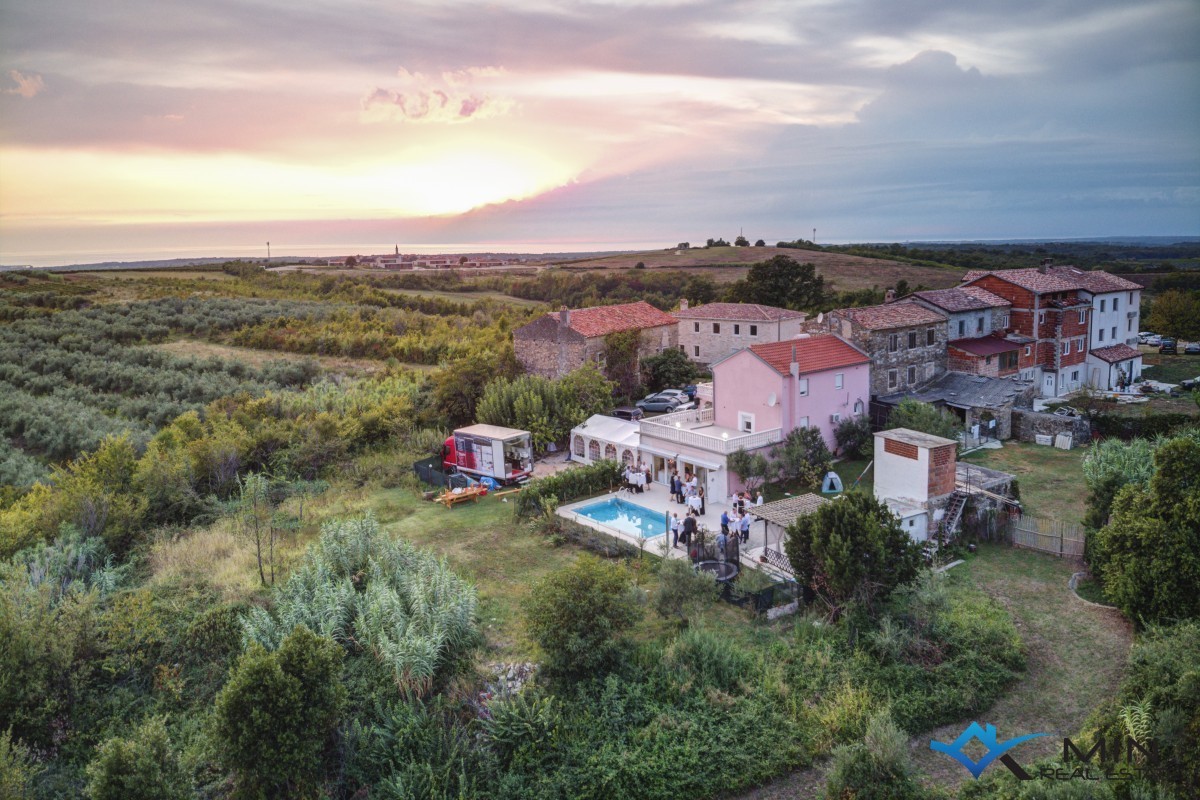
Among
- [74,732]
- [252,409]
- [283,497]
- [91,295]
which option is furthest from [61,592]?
[91,295]

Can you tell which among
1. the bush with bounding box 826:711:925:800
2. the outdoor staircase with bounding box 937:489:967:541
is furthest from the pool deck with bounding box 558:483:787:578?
the bush with bounding box 826:711:925:800

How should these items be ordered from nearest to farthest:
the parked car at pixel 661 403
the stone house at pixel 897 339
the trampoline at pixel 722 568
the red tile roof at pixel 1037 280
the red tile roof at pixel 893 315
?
the trampoline at pixel 722 568 < the stone house at pixel 897 339 < the red tile roof at pixel 893 315 < the parked car at pixel 661 403 < the red tile roof at pixel 1037 280

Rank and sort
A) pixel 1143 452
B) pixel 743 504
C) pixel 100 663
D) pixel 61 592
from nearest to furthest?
pixel 100 663 < pixel 61 592 < pixel 1143 452 < pixel 743 504

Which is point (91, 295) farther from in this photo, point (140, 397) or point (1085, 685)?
point (1085, 685)

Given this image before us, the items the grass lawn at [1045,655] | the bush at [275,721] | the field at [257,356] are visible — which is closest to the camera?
the bush at [275,721]

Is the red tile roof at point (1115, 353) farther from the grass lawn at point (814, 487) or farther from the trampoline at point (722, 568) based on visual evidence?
the trampoline at point (722, 568)

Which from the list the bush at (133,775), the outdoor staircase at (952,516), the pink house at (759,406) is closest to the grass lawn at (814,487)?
the pink house at (759,406)

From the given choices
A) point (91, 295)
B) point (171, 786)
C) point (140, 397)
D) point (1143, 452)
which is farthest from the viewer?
point (91, 295)

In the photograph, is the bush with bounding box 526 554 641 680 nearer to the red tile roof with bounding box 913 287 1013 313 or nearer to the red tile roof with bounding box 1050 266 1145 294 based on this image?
the red tile roof with bounding box 913 287 1013 313
